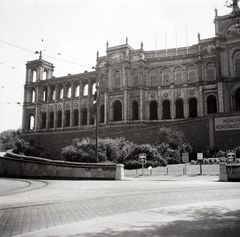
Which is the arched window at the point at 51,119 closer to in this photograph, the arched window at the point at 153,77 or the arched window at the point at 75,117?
the arched window at the point at 75,117

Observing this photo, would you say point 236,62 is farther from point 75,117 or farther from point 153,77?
point 75,117

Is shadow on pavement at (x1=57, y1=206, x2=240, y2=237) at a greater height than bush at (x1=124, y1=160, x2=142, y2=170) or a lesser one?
lesser

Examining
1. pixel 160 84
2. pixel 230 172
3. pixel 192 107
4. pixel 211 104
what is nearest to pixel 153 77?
pixel 160 84

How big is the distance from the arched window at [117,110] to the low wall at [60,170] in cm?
2743

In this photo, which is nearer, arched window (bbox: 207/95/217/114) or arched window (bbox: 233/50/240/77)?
arched window (bbox: 233/50/240/77)

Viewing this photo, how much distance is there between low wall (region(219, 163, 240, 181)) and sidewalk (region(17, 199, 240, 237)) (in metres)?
10.4

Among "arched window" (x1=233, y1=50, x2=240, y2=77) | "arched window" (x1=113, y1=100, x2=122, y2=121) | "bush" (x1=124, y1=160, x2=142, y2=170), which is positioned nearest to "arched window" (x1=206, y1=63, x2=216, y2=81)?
"arched window" (x1=233, y1=50, x2=240, y2=77)

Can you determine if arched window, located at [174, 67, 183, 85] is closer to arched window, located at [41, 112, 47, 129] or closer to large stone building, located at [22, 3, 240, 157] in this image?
large stone building, located at [22, 3, 240, 157]

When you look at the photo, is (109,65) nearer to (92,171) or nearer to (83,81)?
(83,81)

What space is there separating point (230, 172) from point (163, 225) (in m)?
13.0

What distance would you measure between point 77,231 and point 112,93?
43.8 metres

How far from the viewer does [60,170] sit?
19.6 metres

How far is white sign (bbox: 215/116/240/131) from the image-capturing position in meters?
32.0

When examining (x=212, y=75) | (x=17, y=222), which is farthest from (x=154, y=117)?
(x=17, y=222)
